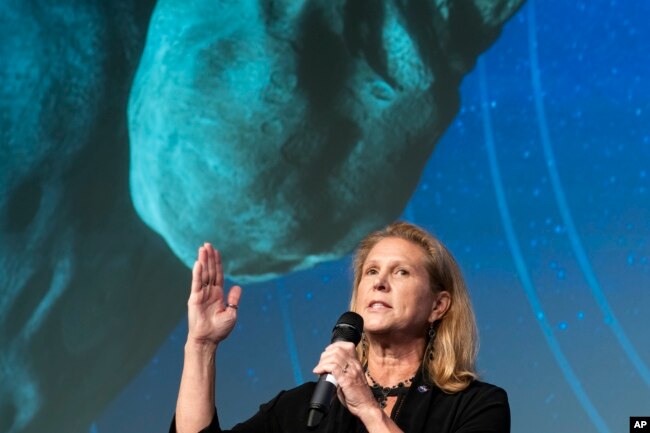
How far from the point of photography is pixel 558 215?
11.9 feet

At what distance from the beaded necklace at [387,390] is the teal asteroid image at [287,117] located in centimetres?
190

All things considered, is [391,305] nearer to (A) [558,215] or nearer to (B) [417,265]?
(B) [417,265]

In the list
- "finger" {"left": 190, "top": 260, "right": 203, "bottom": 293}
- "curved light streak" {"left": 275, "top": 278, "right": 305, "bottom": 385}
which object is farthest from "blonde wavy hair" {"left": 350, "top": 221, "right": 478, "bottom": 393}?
"curved light streak" {"left": 275, "top": 278, "right": 305, "bottom": 385}

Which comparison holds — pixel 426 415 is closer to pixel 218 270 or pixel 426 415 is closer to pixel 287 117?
pixel 218 270

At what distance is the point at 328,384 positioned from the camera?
1.66m

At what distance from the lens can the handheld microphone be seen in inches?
63.5

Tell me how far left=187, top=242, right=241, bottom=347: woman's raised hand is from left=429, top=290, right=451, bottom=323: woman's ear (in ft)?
1.48

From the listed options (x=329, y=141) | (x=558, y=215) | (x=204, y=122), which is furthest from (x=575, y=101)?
(x=204, y=122)

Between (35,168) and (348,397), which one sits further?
(35,168)

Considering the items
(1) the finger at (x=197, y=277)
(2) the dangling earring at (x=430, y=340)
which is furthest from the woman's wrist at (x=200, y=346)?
(2) the dangling earring at (x=430, y=340)

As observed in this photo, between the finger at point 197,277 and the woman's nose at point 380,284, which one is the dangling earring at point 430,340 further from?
the finger at point 197,277

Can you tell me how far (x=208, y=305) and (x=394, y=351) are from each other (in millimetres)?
428

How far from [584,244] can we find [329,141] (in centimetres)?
114

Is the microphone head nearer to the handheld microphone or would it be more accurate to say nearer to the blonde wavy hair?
the handheld microphone
